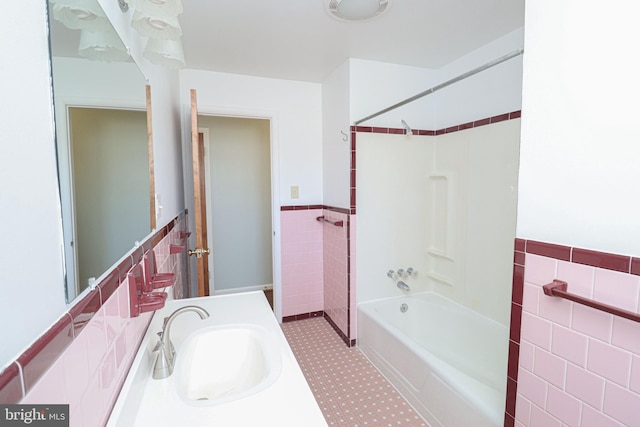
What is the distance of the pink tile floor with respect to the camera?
68.4 inches

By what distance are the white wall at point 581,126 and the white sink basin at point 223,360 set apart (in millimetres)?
1030

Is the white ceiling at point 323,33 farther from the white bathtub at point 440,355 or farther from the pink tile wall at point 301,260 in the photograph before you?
the white bathtub at point 440,355

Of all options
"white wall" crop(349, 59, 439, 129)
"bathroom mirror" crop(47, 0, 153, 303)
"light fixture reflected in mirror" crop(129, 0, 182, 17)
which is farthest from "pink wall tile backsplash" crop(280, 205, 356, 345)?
"light fixture reflected in mirror" crop(129, 0, 182, 17)

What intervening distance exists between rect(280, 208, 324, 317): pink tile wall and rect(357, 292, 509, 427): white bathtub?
0.65 meters

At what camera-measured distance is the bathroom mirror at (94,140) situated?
527 millimetres

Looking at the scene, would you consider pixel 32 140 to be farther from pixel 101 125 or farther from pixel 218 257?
pixel 218 257

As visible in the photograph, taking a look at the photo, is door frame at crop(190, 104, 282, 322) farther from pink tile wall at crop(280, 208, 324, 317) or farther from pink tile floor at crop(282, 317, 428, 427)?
pink tile floor at crop(282, 317, 428, 427)

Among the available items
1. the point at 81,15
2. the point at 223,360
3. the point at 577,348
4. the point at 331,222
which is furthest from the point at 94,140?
the point at 331,222

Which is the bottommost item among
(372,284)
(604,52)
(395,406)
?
(395,406)

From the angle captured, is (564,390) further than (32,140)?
Yes

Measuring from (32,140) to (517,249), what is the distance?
1336 millimetres

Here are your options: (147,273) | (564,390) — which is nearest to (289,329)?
(147,273)

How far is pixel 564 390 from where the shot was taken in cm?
97

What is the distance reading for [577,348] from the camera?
3.05ft
